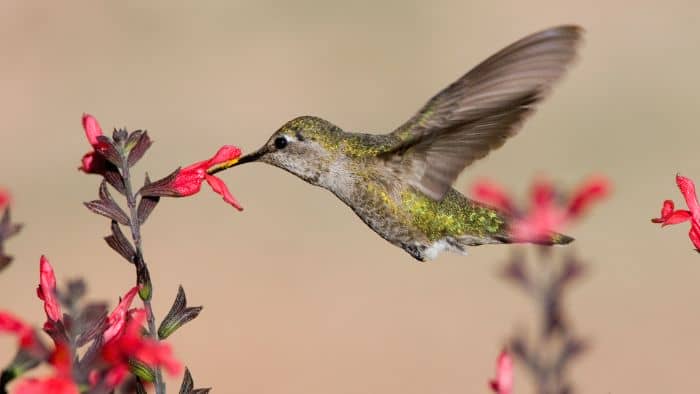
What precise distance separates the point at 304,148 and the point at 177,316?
1.05m

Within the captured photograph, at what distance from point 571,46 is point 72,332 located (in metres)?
1.46

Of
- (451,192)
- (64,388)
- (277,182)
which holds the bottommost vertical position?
(64,388)

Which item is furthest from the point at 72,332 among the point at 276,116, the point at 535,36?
the point at 276,116

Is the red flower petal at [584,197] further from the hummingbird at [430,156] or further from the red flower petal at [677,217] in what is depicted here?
the red flower petal at [677,217]

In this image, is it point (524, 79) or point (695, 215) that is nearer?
point (695, 215)

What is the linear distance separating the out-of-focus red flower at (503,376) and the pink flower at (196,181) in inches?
26.2

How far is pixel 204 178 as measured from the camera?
2.54m

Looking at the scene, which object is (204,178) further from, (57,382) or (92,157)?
(57,382)

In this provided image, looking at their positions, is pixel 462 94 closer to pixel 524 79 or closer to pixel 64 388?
pixel 524 79

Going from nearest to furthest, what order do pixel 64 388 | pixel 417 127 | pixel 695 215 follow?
pixel 64 388 < pixel 695 215 < pixel 417 127

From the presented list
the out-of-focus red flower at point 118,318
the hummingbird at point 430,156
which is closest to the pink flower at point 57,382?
the out-of-focus red flower at point 118,318

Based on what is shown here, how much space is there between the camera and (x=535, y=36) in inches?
105

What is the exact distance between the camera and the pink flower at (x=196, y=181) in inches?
93.0

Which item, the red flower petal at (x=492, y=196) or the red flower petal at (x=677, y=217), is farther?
the red flower petal at (x=492, y=196)
